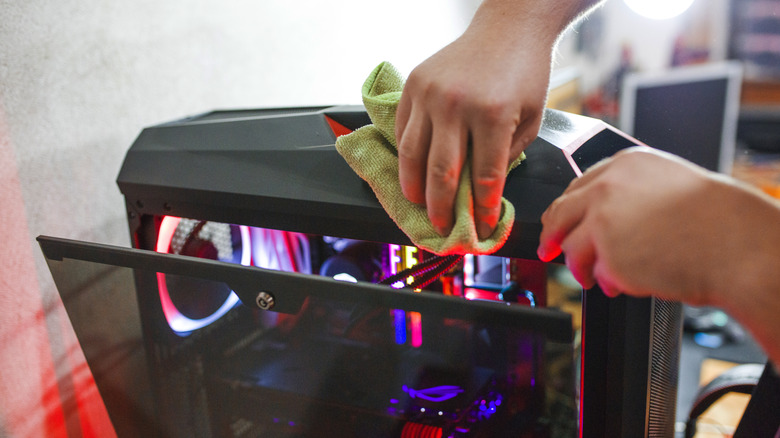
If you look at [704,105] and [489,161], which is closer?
[489,161]

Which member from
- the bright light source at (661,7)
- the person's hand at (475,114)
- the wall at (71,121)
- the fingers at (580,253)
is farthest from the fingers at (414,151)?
the bright light source at (661,7)

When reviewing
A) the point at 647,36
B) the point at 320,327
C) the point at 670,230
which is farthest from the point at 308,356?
the point at 647,36

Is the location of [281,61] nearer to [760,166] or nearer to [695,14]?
[760,166]

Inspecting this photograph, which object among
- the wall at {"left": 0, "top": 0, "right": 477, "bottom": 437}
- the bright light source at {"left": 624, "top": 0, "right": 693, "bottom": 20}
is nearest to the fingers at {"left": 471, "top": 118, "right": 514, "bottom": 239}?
the wall at {"left": 0, "top": 0, "right": 477, "bottom": 437}

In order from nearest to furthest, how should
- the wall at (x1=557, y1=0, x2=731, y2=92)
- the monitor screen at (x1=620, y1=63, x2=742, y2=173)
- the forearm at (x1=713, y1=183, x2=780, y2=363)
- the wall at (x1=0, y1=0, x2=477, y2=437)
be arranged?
the forearm at (x1=713, y1=183, x2=780, y2=363) < the wall at (x1=0, y1=0, x2=477, y2=437) < the monitor screen at (x1=620, y1=63, x2=742, y2=173) < the wall at (x1=557, y1=0, x2=731, y2=92)

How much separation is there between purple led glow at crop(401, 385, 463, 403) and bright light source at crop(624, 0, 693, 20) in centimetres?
136

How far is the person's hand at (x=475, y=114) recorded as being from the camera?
0.34 metres

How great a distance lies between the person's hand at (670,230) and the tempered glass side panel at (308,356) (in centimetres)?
4

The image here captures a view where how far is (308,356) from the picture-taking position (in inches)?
15.8

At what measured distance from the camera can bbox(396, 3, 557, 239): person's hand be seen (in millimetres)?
343

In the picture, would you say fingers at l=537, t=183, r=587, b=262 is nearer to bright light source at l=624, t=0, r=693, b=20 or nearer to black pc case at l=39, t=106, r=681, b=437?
black pc case at l=39, t=106, r=681, b=437

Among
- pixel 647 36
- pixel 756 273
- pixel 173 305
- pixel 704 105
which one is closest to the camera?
pixel 756 273

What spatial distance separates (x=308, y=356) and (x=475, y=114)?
21 centimetres

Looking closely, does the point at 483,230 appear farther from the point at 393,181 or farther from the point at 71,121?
the point at 71,121
